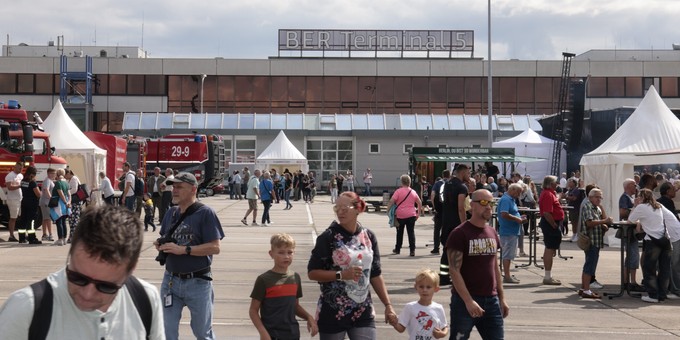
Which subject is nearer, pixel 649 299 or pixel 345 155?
pixel 649 299

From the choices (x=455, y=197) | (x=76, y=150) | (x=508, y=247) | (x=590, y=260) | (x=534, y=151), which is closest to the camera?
(x=590, y=260)

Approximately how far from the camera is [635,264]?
13734mm

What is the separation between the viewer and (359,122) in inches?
2290

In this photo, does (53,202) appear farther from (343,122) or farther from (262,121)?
(343,122)

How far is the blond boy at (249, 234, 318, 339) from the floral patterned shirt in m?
0.15

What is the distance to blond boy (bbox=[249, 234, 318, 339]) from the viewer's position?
655 cm

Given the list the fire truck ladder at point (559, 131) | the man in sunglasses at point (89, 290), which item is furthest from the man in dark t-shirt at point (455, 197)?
the fire truck ladder at point (559, 131)

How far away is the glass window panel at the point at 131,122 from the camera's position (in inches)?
2190

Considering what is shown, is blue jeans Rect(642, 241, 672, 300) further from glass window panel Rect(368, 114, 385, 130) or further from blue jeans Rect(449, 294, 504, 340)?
glass window panel Rect(368, 114, 385, 130)

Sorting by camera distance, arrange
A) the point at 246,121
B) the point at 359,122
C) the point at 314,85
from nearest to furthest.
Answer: the point at 246,121 → the point at 359,122 → the point at 314,85

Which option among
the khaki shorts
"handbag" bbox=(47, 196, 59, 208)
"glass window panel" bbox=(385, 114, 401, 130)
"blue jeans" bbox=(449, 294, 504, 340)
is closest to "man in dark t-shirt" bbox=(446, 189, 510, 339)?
"blue jeans" bbox=(449, 294, 504, 340)

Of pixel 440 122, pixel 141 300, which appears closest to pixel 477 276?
pixel 141 300

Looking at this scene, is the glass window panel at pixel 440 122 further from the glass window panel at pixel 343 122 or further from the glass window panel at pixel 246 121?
the glass window panel at pixel 246 121

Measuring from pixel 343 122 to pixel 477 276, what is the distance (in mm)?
51110
